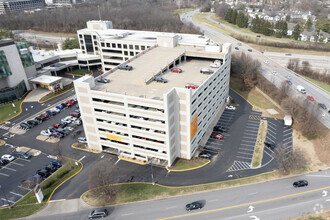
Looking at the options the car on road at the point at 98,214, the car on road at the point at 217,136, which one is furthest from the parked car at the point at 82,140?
the car on road at the point at 217,136

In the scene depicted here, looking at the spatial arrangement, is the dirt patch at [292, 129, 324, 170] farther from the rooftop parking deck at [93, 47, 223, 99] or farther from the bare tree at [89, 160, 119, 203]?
the bare tree at [89, 160, 119, 203]

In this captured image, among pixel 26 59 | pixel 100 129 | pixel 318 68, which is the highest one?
pixel 26 59

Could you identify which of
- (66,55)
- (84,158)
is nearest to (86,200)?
(84,158)

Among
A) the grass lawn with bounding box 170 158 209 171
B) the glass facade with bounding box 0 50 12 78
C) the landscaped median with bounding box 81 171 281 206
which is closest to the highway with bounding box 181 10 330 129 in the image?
the landscaped median with bounding box 81 171 281 206

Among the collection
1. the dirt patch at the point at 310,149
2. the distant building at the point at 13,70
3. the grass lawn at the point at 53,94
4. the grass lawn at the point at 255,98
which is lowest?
the dirt patch at the point at 310,149

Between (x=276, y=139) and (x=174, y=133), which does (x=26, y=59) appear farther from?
(x=276, y=139)

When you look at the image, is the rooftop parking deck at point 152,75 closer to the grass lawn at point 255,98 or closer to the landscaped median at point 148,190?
the landscaped median at point 148,190

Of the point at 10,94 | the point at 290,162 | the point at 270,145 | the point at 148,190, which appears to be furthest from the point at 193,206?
the point at 10,94

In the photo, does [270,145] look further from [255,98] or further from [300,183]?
[255,98]
